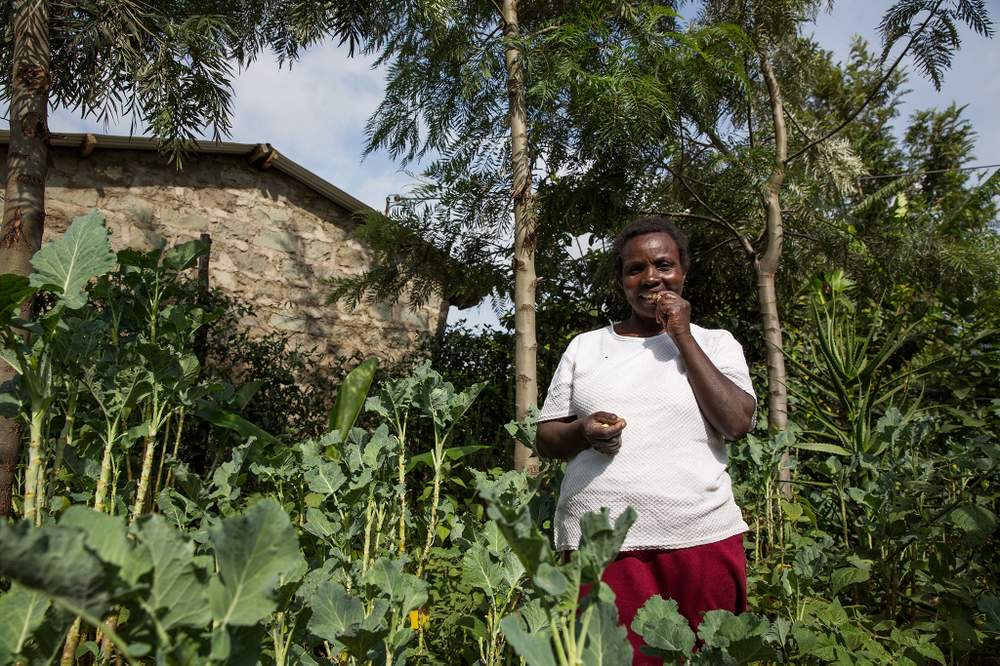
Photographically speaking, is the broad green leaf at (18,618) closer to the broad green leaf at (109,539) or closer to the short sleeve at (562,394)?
the broad green leaf at (109,539)

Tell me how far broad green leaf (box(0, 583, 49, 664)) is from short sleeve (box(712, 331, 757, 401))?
1.49 m

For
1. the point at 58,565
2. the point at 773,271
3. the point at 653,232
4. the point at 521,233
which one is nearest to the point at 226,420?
the point at 653,232

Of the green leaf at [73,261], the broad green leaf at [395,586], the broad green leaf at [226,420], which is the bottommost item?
the broad green leaf at [395,586]

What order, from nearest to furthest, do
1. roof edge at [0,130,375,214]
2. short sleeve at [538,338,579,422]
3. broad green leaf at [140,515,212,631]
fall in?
broad green leaf at [140,515,212,631], short sleeve at [538,338,579,422], roof edge at [0,130,375,214]

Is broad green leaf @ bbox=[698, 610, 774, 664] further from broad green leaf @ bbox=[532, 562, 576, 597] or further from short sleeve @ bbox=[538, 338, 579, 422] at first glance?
short sleeve @ bbox=[538, 338, 579, 422]

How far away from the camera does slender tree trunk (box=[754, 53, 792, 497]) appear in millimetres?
4734

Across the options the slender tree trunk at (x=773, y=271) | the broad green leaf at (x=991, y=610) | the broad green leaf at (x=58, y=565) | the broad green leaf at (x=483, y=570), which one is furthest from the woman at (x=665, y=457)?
the slender tree trunk at (x=773, y=271)

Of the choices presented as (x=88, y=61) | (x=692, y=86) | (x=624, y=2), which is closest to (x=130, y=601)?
(x=88, y=61)

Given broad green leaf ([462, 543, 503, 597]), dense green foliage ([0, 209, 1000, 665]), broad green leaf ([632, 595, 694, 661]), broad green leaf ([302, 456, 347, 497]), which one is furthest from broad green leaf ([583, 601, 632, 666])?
broad green leaf ([302, 456, 347, 497])

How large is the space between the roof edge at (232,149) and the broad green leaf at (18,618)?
16.9 feet

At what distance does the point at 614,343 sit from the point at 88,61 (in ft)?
8.49

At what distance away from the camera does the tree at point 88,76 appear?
225cm

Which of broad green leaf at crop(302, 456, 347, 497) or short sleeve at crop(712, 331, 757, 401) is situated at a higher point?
short sleeve at crop(712, 331, 757, 401)

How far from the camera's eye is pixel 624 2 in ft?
12.5
